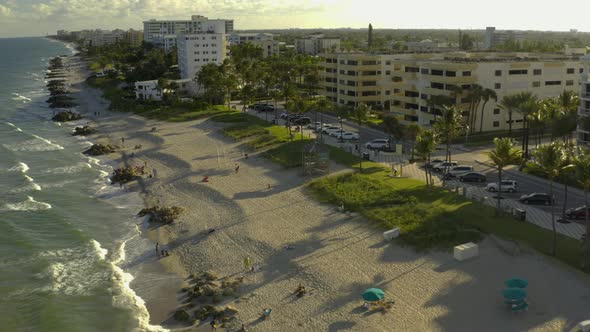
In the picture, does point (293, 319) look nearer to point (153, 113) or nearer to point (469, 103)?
point (469, 103)

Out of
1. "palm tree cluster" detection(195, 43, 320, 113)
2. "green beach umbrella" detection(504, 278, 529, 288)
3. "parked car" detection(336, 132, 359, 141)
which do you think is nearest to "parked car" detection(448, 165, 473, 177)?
"parked car" detection(336, 132, 359, 141)

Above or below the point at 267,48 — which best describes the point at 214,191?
below

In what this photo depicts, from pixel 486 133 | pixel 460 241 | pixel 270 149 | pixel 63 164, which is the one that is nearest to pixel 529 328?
pixel 460 241

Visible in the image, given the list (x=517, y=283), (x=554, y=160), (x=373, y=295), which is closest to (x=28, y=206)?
(x=373, y=295)

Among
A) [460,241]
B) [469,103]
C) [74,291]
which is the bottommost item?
[74,291]

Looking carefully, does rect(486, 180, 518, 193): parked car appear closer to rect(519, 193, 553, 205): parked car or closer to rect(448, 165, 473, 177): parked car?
rect(519, 193, 553, 205): parked car

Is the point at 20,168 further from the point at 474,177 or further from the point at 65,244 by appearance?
the point at 474,177
